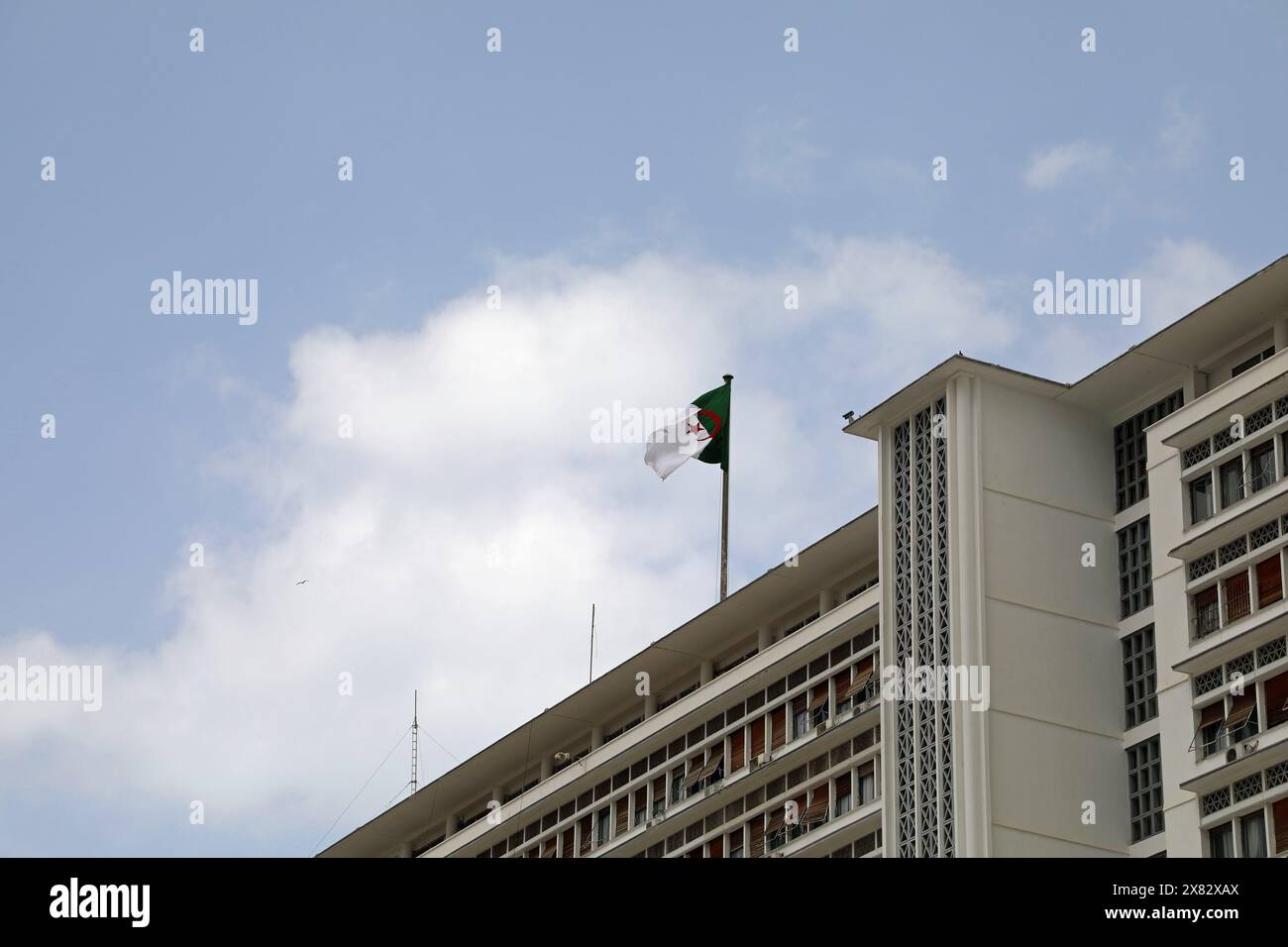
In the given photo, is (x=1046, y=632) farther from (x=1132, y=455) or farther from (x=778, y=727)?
(x=778, y=727)

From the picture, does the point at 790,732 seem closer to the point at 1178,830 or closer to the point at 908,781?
the point at 908,781

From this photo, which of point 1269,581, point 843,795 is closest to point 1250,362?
point 1269,581

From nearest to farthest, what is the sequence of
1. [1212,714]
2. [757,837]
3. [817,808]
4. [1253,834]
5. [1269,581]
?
1. [1253,834]
2. [1269,581]
3. [1212,714]
4. [817,808]
5. [757,837]

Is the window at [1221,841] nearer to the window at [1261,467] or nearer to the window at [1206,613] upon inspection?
the window at [1206,613]

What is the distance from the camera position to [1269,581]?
41969 mm

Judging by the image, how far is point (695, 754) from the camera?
55188 mm

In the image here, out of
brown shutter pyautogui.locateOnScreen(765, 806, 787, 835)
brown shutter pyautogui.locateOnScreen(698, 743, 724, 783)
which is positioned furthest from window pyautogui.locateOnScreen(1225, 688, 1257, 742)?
brown shutter pyautogui.locateOnScreen(698, 743, 724, 783)

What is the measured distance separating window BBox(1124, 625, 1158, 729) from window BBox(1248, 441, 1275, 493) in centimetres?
428

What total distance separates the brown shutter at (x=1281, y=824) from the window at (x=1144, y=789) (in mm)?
4132

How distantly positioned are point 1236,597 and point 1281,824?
14.9 feet

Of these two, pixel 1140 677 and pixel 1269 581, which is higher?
pixel 1269 581

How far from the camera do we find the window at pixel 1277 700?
4066 cm
